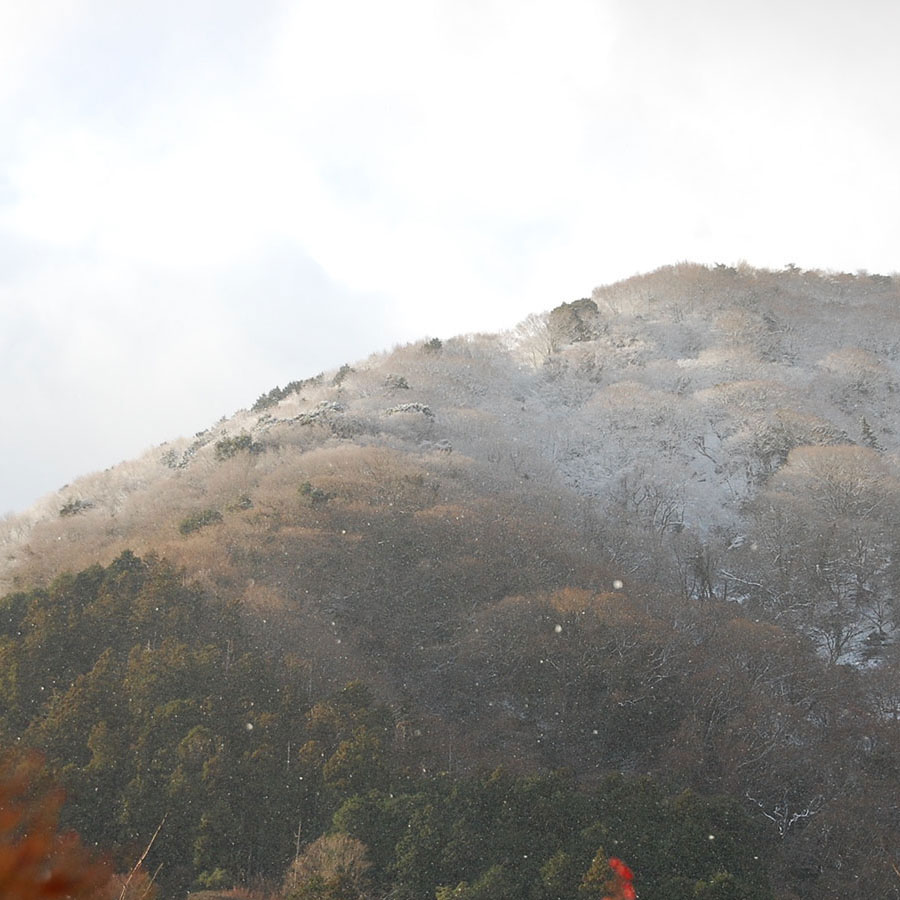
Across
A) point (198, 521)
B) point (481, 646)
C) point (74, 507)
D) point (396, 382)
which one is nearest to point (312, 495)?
point (198, 521)

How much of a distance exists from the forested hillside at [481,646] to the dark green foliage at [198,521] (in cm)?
53

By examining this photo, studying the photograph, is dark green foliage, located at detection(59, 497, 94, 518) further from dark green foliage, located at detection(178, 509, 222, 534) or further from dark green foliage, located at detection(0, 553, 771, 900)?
dark green foliage, located at detection(0, 553, 771, 900)

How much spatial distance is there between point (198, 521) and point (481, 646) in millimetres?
11096

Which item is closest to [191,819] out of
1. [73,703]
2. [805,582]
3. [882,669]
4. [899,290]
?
[73,703]

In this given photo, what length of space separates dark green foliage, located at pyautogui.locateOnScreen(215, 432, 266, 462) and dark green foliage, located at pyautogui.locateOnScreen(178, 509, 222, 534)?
7990 mm

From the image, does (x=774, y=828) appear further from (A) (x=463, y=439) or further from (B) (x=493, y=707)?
(A) (x=463, y=439)

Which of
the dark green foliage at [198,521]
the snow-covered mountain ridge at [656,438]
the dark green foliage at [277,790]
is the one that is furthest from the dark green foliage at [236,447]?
the dark green foliage at [277,790]

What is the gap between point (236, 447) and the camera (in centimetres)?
3700

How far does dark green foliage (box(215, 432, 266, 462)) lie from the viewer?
36719mm

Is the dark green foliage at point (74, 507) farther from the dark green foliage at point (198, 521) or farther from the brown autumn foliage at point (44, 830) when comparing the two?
the brown autumn foliage at point (44, 830)

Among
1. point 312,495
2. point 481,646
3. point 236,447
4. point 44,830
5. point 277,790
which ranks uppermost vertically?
point 236,447

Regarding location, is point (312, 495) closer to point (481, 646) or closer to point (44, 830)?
point (481, 646)

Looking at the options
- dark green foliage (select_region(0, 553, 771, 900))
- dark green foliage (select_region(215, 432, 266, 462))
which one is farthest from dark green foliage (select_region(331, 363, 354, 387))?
dark green foliage (select_region(0, 553, 771, 900))

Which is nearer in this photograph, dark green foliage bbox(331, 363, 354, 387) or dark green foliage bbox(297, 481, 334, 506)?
dark green foliage bbox(297, 481, 334, 506)
